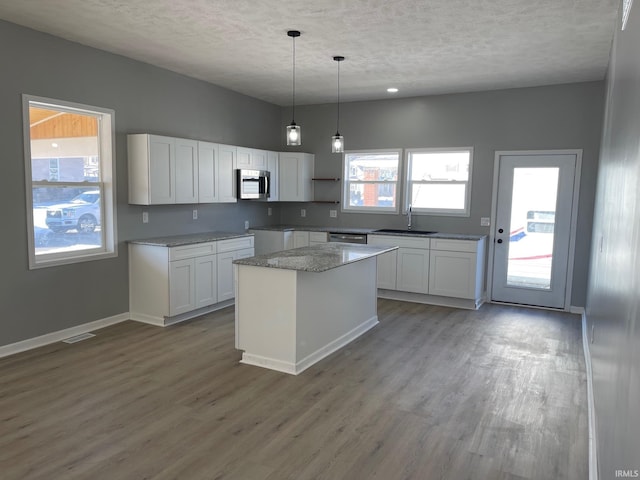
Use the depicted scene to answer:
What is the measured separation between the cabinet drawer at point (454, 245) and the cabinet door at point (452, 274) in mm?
51

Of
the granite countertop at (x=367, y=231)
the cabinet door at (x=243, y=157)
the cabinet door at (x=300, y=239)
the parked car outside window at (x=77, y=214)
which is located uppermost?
the cabinet door at (x=243, y=157)

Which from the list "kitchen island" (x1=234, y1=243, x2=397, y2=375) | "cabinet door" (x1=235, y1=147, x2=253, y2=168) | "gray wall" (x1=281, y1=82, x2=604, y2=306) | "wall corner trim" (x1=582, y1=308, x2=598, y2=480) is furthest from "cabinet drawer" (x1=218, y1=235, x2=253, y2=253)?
"wall corner trim" (x1=582, y1=308, x2=598, y2=480)

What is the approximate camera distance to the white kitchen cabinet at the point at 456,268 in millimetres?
5859

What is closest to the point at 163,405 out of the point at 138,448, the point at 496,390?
the point at 138,448

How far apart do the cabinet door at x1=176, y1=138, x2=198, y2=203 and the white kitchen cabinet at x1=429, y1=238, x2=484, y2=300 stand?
3101 millimetres

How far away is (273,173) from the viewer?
23.2 ft

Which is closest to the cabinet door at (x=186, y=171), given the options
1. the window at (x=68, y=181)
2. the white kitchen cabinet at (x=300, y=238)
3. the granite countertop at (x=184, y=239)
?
the granite countertop at (x=184, y=239)

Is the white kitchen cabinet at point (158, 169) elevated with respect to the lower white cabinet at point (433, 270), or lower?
elevated

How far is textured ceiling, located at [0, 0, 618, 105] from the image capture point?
3506 millimetres

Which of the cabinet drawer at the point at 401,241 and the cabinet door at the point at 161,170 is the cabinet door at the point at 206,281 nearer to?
the cabinet door at the point at 161,170

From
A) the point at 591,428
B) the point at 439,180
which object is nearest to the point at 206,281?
the point at 439,180

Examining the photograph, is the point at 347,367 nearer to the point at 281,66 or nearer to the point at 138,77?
the point at 281,66

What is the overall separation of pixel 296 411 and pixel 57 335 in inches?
105

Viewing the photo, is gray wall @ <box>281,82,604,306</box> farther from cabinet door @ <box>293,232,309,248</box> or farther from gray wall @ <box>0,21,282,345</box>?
gray wall @ <box>0,21,282,345</box>
